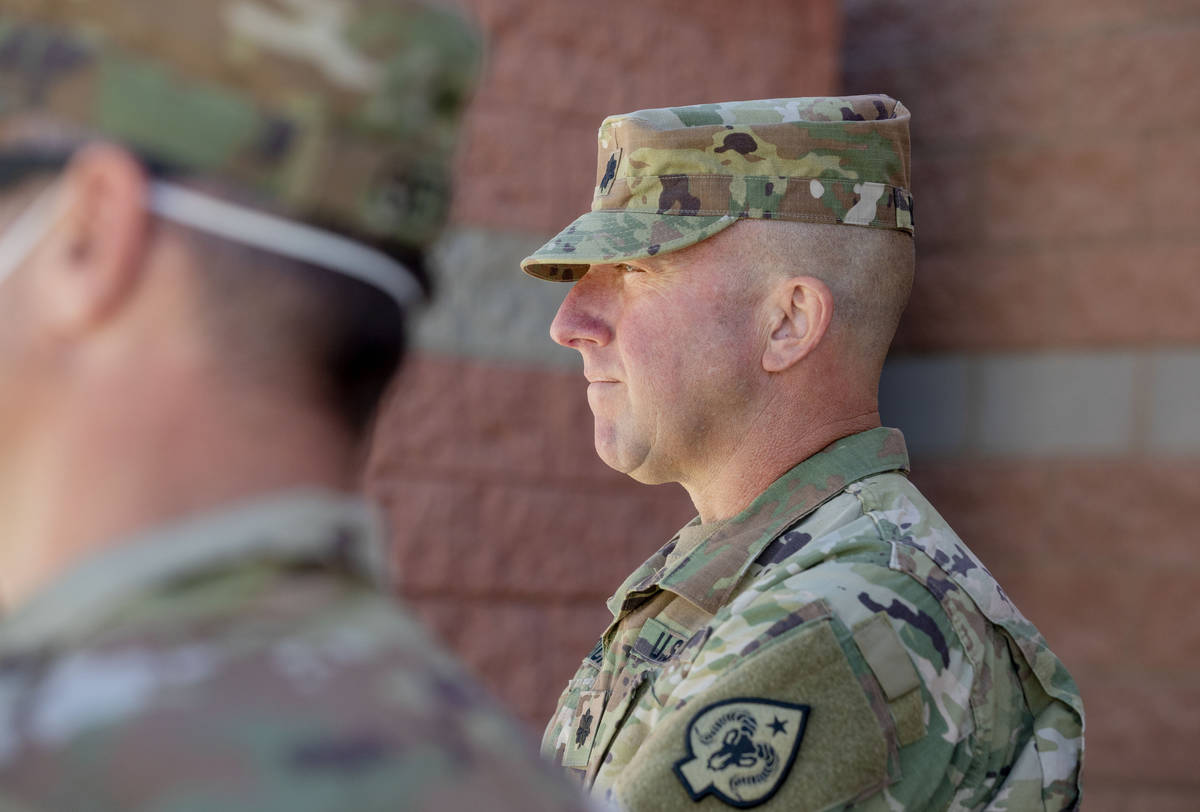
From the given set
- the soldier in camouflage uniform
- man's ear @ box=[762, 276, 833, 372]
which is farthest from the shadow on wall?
man's ear @ box=[762, 276, 833, 372]

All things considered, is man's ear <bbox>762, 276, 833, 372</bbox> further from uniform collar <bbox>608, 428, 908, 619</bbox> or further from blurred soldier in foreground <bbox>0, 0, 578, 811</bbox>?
blurred soldier in foreground <bbox>0, 0, 578, 811</bbox>

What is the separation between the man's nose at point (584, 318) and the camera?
2039 mm

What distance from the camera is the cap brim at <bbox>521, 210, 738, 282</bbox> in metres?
1.95

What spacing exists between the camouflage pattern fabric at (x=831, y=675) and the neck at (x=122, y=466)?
82 centimetres

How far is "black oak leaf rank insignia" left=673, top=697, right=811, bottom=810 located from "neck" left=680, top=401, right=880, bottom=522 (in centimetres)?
51

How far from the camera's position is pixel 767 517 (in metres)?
1.93

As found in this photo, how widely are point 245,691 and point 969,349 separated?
3823 millimetres

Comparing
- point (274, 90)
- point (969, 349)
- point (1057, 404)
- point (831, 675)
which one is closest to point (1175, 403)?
point (1057, 404)

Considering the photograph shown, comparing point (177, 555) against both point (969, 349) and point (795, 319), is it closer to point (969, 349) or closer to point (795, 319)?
point (795, 319)

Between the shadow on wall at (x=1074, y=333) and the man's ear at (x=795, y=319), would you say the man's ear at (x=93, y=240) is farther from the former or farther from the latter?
the shadow on wall at (x=1074, y=333)

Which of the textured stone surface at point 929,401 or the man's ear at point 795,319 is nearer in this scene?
the man's ear at point 795,319

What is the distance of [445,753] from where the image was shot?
794 mm

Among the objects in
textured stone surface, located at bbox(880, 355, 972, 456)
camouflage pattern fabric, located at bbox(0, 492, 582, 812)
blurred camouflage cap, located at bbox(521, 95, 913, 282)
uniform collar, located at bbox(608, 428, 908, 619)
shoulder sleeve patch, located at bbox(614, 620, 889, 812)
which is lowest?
textured stone surface, located at bbox(880, 355, 972, 456)

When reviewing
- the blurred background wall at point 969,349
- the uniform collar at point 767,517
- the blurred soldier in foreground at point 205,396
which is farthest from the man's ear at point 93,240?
the blurred background wall at point 969,349
